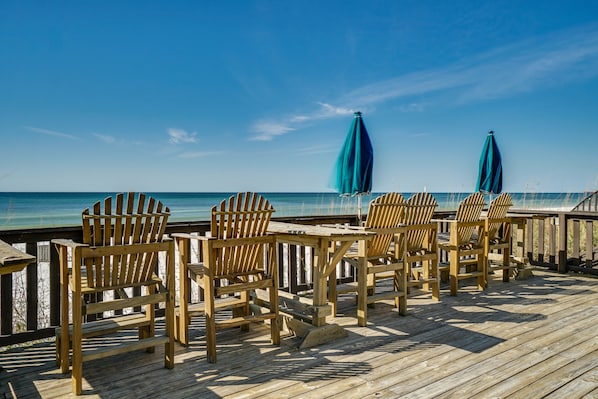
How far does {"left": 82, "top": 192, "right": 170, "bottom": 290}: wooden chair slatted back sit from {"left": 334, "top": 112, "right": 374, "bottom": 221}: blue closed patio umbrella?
222 centimetres

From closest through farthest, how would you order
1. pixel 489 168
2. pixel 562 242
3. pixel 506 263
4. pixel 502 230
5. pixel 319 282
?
1. pixel 319 282
2. pixel 506 263
3. pixel 502 230
4. pixel 562 242
5. pixel 489 168

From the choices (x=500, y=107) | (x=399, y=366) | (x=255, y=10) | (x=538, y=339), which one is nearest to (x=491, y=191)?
(x=538, y=339)

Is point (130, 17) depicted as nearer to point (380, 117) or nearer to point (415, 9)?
point (415, 9)

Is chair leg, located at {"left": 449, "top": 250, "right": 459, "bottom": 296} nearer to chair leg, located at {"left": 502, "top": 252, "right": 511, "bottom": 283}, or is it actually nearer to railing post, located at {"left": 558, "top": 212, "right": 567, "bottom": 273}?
chair leg, located at {"left": 502, "top": 252, "right": 511, "bottom": 283}

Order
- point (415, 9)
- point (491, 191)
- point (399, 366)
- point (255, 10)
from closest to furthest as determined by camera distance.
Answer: point (399, 366) < point (491, 191) < point (415, 9) < point (255, 10)

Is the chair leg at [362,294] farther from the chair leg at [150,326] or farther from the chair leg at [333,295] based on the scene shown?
the chair leg at [150,326]

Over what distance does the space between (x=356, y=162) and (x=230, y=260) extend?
1.94 metres

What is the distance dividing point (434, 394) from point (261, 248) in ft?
5.16

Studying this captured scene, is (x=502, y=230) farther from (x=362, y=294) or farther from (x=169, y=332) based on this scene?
(x=169, y=332)

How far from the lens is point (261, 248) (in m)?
3.16

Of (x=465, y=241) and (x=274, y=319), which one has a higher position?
(x=465, y=241)

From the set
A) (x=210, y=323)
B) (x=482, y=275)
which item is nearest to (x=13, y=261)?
(x=210, y=323)

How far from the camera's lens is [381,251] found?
13.0 ft

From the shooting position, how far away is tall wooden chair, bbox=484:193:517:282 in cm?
502
